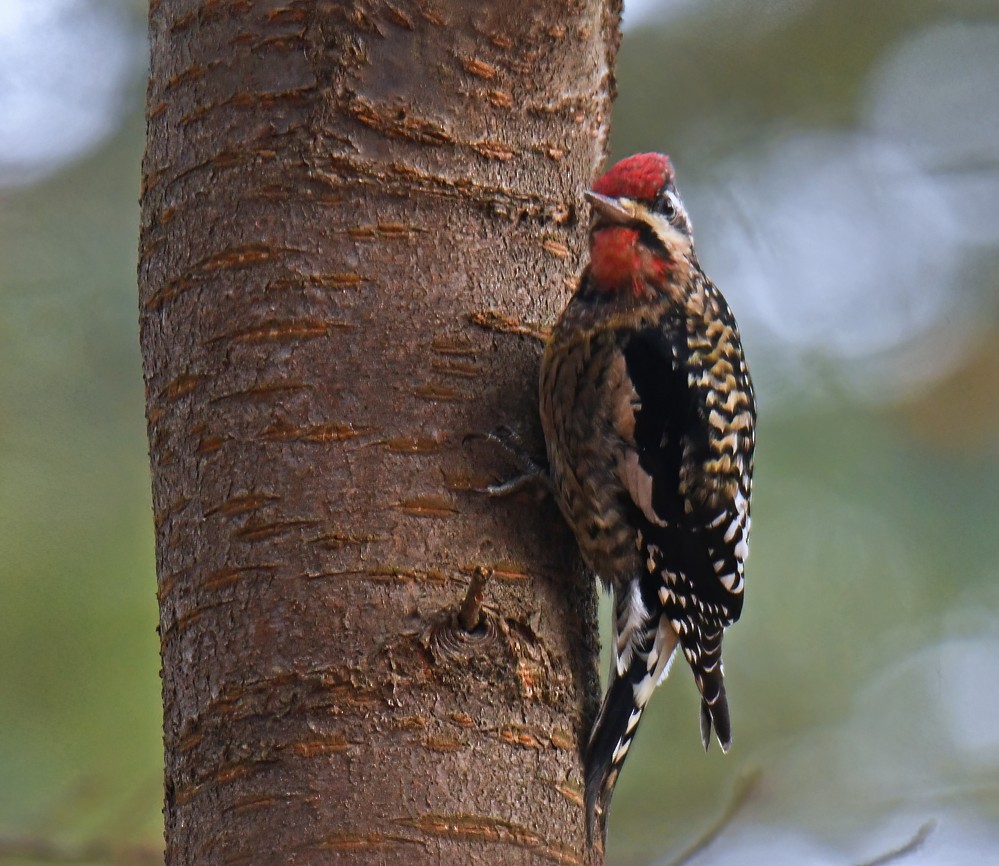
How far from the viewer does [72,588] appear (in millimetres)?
3648

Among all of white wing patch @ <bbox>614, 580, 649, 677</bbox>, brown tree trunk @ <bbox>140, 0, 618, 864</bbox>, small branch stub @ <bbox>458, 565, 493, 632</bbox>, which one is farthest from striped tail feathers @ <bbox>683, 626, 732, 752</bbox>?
small branch stub @ <bbox>458, 565, 493, 632</bbox>

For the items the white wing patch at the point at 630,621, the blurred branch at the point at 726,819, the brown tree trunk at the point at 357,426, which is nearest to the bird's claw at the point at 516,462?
the brown tree trunk at the point at 357,426

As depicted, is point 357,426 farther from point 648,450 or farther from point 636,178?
point 636,178

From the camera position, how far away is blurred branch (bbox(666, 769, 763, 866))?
2.45 m

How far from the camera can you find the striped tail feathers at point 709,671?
2756 millimetres

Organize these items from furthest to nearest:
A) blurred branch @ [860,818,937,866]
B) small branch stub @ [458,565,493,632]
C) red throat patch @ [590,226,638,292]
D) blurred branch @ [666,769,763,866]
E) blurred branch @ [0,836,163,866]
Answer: red throat patch @ [590,226,638,292]
blurred branch @ [0,836,163,866]
blurred branch @ [666,769,763,866]
blurred branch @ [860,818,937,866]
small branch stub @ [458,565,493,632]

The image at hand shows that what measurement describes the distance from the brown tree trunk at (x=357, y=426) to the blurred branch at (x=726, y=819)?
0.43 meters

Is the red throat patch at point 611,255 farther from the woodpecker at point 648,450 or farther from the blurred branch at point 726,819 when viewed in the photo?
the blurred branch at point 726,819

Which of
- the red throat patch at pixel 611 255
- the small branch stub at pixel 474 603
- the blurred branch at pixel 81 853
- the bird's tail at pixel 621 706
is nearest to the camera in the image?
the small branch stub at pixel 474 603

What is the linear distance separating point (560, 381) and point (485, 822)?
1.04 meters

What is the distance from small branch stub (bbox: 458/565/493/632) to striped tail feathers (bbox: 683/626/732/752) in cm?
88

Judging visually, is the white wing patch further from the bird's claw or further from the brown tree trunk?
the bird's claw

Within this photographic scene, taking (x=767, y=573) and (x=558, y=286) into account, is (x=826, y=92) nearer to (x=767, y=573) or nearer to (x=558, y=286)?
(x=767, y=573)

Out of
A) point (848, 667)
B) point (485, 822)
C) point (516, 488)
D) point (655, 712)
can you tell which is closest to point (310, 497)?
point (516, 488)
